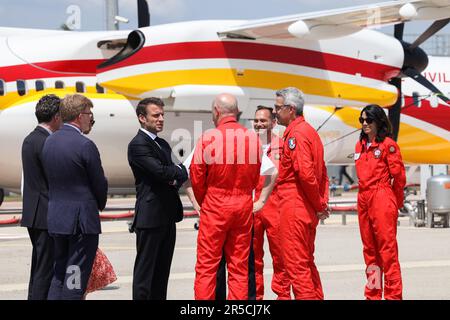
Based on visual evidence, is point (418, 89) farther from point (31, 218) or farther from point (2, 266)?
point (31, 218)

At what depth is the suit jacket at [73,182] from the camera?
7234mm

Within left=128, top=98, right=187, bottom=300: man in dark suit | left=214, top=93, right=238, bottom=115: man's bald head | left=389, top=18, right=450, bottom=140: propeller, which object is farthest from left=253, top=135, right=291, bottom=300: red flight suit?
left=389, top=18, right=450, bottom=140: propeller

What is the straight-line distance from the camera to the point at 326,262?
12656mm

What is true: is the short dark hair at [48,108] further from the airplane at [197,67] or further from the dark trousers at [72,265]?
the airplane at [197,67]

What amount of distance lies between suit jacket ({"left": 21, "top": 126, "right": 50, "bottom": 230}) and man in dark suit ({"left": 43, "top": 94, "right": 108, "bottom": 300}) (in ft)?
1.71

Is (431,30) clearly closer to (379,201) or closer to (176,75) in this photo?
(176,75)

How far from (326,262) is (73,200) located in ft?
20.1

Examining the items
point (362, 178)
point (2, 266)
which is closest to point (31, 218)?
point (362, 178)

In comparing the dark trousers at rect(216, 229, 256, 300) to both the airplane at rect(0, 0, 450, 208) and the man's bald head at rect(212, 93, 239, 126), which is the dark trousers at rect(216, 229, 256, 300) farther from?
the airplane at rect(0, 0, 450, 208)

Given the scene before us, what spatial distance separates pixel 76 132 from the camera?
7.33 metres

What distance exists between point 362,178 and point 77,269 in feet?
10.4

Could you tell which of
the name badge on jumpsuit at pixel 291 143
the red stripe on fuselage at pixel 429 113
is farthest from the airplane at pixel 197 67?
the name badge on jumpsuit at pixel 291 143

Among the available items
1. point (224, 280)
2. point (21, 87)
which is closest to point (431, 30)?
point (21, 87)

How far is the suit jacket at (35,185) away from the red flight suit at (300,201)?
2151mm
